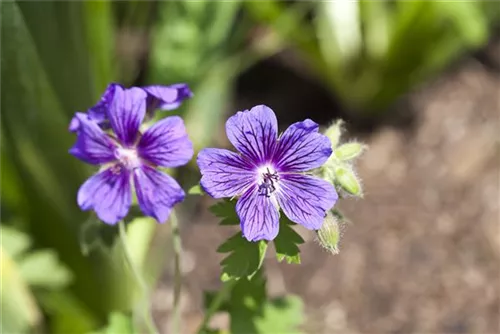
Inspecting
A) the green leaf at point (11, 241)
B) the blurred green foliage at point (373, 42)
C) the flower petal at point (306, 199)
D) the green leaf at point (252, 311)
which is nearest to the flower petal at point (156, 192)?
the flower petal at point (306, 199)

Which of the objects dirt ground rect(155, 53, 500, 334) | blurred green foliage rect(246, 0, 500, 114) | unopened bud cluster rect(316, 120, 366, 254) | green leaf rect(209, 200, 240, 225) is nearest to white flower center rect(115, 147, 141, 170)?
green leaf rect(209, 200, 240, 225)

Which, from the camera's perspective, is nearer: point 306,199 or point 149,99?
point 306,199

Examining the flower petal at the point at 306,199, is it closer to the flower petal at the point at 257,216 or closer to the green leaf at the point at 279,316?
the flower petal at the point at 257,216

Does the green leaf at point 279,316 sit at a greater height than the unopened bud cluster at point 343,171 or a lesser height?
lesser

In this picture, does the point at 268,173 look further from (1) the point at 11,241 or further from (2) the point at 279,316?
(1) the point at 11,241

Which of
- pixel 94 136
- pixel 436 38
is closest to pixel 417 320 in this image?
pixel 436 38

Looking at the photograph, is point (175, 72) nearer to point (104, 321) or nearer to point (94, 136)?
point (104, 321)

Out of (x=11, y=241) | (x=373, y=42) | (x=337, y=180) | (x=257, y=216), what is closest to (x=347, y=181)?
(x=337, y=180)
